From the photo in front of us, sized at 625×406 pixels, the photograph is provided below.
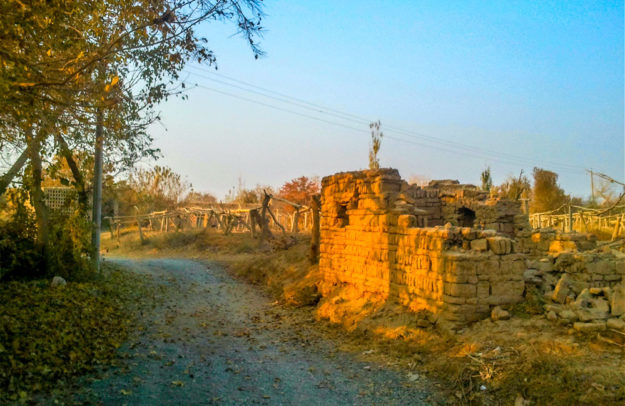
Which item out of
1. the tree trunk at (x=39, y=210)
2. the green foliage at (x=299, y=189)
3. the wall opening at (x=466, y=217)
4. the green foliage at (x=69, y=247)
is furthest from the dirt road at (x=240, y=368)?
the green foliage at (x=299, y=189)

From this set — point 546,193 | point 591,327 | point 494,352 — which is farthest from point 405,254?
point 546,193

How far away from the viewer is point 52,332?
6.42 m

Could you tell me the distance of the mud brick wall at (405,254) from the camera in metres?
6.79

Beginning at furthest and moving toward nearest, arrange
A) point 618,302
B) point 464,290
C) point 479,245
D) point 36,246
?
point 36,246 < point 479,245 < point 464,290 < point 618,302

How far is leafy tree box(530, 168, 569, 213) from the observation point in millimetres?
27984

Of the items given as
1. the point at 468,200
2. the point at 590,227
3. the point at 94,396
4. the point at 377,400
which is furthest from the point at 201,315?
the point at 590,227

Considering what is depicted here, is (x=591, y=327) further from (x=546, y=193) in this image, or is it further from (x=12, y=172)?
(x=546, y=193)

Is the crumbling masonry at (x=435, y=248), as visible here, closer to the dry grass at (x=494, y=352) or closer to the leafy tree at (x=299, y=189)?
the dry grass at (x=494, y=352)

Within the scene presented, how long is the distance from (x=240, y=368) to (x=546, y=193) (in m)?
27.3

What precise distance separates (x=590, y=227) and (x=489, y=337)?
568 inches

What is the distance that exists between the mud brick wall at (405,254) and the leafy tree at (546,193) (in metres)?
19.9

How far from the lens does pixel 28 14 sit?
202 inches

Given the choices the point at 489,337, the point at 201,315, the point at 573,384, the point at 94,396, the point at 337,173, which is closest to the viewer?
the point at 573,384

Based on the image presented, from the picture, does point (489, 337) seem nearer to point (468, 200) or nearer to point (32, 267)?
point (468, 200)
